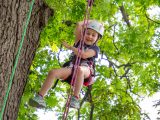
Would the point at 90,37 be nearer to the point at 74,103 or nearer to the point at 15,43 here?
the point at 74,103

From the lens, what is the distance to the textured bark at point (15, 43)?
2961 millimetres

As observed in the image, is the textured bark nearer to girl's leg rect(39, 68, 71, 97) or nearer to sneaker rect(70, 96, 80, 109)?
girl's leg rect(39, 68, 71, 97)

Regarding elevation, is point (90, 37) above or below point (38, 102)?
above

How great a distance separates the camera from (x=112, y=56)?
26.8ft

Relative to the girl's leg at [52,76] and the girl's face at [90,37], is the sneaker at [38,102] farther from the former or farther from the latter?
the girl's face at [90,37]

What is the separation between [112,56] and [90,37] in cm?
438

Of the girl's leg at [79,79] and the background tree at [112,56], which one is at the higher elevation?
the background tree at [112,56]

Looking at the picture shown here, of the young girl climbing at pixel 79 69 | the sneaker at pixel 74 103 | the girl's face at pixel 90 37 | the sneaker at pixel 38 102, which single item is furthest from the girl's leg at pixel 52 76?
the girl's face at pixel 90 37

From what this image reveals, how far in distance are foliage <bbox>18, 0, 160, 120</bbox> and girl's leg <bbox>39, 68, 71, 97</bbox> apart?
1.38 m

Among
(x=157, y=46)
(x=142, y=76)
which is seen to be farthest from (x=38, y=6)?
(x=142, y=76)

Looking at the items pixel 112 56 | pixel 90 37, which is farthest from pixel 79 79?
pixel 112 56

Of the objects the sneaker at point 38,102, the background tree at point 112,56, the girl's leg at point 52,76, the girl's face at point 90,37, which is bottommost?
the sneaker at point 38,102

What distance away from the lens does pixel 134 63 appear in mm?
8227

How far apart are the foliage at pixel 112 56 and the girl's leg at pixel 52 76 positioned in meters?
1.38
